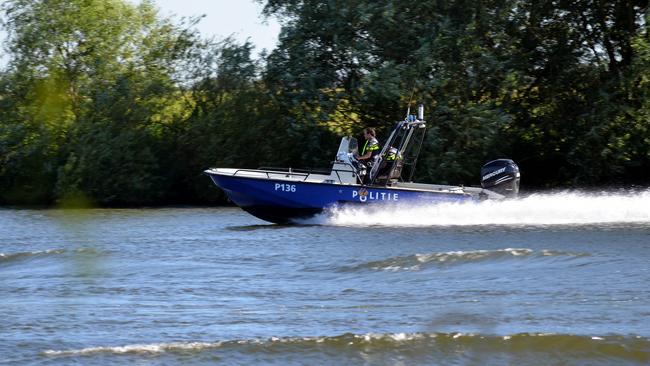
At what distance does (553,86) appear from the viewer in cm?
2839

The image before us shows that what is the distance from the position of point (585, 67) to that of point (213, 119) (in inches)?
408

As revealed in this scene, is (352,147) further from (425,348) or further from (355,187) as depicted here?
(425,348)

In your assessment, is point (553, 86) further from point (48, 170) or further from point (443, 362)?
point (443, 362)

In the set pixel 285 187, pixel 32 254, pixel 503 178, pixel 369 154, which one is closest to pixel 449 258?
pixel 503 178

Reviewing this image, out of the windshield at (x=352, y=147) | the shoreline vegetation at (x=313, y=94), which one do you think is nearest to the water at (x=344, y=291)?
the windshield at (x=352, y=147)

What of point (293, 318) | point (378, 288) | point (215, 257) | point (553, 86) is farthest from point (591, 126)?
point (293, 318)

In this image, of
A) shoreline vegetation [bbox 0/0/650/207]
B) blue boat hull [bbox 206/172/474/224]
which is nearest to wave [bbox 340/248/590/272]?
blue boat hull [bbox 206/172/474/224]

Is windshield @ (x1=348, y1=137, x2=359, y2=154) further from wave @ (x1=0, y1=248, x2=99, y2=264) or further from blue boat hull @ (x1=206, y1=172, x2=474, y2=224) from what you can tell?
wave @ (x1=0, y1=248, x2=99, y2=264)

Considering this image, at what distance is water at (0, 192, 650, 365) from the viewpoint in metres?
9.37

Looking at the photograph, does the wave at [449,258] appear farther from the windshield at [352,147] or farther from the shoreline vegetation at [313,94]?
the shoreline vegetation at [313,94]

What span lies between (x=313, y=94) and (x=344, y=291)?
16.7m

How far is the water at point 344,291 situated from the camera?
9367mm

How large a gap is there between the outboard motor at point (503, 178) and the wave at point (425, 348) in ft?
35.6

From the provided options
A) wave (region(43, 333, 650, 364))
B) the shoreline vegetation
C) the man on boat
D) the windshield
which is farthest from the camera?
the shoreline vegetation
